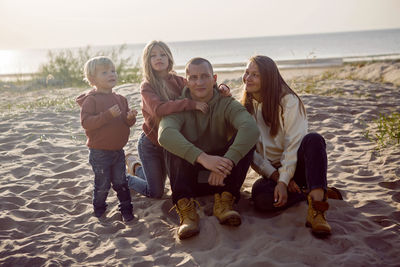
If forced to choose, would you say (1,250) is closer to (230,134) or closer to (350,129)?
(230,134)

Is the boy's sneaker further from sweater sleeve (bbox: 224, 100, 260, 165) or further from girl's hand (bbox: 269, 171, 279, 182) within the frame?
girl's hand (bbox: 269, 171, 279, 182)

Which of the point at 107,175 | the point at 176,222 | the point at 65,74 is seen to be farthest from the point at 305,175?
the point at 65,74

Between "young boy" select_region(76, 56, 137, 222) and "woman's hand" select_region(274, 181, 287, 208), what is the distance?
132 centimetres

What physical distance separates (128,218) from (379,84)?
7.36 m

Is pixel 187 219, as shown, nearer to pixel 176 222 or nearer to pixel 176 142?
pixel 176 222

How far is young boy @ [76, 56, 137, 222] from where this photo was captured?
2.99 m

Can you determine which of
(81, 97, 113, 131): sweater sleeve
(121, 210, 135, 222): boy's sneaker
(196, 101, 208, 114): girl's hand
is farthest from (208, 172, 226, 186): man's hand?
(81, 97, 113, 131): sweater sleeve

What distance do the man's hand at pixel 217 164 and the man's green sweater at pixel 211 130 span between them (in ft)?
0.17

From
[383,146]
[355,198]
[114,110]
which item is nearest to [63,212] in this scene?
[114,110]

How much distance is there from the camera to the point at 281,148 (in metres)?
2.94

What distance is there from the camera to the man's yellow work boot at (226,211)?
8.53 ft

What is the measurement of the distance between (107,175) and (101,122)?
0.52m

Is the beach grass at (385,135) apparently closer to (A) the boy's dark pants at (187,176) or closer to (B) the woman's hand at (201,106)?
(A) the boy's dark pants at (187,176)

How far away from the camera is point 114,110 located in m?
2.91
